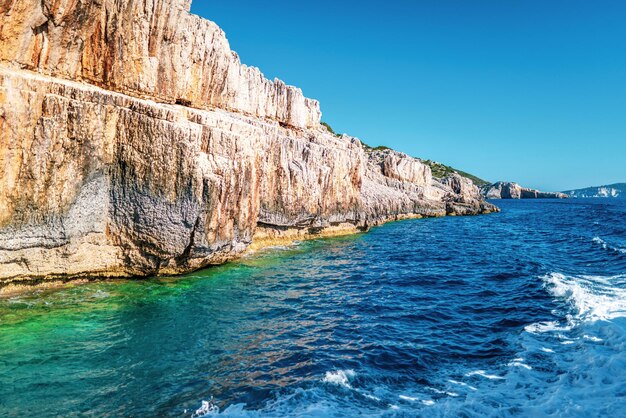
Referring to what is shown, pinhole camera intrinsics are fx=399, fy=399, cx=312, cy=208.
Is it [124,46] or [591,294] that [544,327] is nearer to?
[591,294]

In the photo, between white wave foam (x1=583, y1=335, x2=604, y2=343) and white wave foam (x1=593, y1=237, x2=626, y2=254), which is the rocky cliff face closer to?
white wave foam (x1=583, y1=335, x2=604, y2=343)

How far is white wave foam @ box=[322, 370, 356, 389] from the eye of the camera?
12453mm

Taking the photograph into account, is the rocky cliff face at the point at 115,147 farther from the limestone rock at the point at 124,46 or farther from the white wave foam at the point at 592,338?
the white wave foam at the point at 592,338

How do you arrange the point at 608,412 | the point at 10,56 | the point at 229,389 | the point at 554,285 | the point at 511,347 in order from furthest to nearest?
the point at 554,285, the point at 10,56, the point at 511,347, the point at 229,389, the point at 608,412

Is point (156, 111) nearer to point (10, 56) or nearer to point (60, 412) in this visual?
point (10, 56)

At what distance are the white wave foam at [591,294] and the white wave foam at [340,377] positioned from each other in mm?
11525

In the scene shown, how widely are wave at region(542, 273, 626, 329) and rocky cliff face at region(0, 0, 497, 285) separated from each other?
65.8ft

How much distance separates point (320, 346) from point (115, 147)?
14815 millimetres

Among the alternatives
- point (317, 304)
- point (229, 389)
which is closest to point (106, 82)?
point (317, 304)

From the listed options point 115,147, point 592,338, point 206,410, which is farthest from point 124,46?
point 592,338

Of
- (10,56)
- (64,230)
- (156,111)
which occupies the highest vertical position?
(10,56)

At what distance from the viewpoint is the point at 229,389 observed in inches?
472

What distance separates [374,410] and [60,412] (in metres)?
8.32

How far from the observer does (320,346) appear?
15.3 meters
